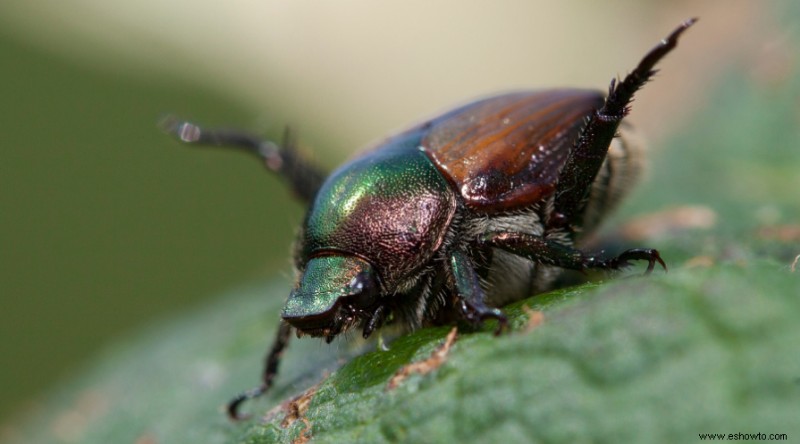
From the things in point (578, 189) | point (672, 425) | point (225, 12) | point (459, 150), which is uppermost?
point (225, 12)

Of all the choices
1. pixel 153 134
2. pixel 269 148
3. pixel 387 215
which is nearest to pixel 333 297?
pixel 387 215

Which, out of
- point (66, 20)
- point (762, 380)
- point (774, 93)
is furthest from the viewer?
point (66, 20)

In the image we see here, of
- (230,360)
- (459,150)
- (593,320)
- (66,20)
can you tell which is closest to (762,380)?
(593,320)

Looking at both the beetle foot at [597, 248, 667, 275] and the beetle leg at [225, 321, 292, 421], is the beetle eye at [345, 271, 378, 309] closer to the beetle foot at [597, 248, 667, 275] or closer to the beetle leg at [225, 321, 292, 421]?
the beetle leg at [225, 321, 292, 421]

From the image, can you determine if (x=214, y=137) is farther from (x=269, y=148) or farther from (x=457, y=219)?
(x=457, y=219)

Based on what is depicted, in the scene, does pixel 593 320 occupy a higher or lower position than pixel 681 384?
higher

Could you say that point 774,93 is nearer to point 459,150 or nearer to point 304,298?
point 459,150

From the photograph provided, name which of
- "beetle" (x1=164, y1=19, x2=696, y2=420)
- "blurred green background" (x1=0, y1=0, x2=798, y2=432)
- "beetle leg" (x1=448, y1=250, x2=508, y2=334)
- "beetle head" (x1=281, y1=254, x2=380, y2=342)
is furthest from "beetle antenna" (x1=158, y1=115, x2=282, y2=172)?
"blurred green background" (x1=0, y1=0, x2=798, y2=432)
